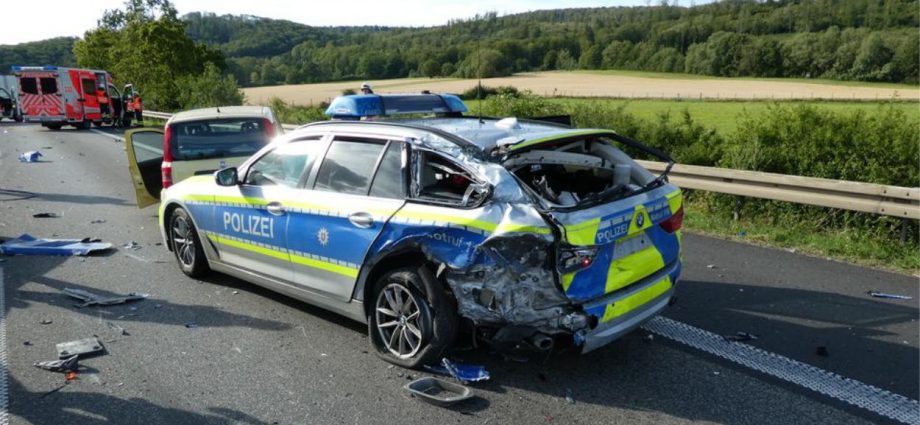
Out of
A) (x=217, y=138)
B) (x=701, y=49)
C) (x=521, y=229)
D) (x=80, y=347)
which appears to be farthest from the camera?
(x=701, y=49)

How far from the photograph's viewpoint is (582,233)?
364 cm

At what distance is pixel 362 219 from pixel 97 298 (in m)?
2.93

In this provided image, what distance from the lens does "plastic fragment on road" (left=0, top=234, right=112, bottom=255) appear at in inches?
287

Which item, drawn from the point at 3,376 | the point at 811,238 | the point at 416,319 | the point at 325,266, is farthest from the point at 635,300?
the point at 811,238

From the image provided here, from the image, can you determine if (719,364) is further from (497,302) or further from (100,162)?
(100,162)

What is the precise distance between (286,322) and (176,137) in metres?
4.35

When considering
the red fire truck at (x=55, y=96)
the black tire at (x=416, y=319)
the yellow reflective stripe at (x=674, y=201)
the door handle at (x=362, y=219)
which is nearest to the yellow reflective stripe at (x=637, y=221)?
the yellow reflective stripe at (x=674, y=201)

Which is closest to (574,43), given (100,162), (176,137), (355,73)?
(355,73)

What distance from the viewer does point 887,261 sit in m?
6.75

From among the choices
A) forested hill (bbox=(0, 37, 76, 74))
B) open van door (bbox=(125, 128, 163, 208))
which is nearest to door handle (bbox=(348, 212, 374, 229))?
open van door (bbox=(125, 128, 163, 208))

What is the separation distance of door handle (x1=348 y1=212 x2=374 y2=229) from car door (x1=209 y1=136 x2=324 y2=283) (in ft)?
2.46

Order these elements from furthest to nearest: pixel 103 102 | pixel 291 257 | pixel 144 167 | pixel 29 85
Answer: pixel 103 102 → pixel 29 85 → pixel 144 167 → pixel 291 257

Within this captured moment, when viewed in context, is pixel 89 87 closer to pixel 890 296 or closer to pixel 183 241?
pixel 183 241

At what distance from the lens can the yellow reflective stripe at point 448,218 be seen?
371cm
